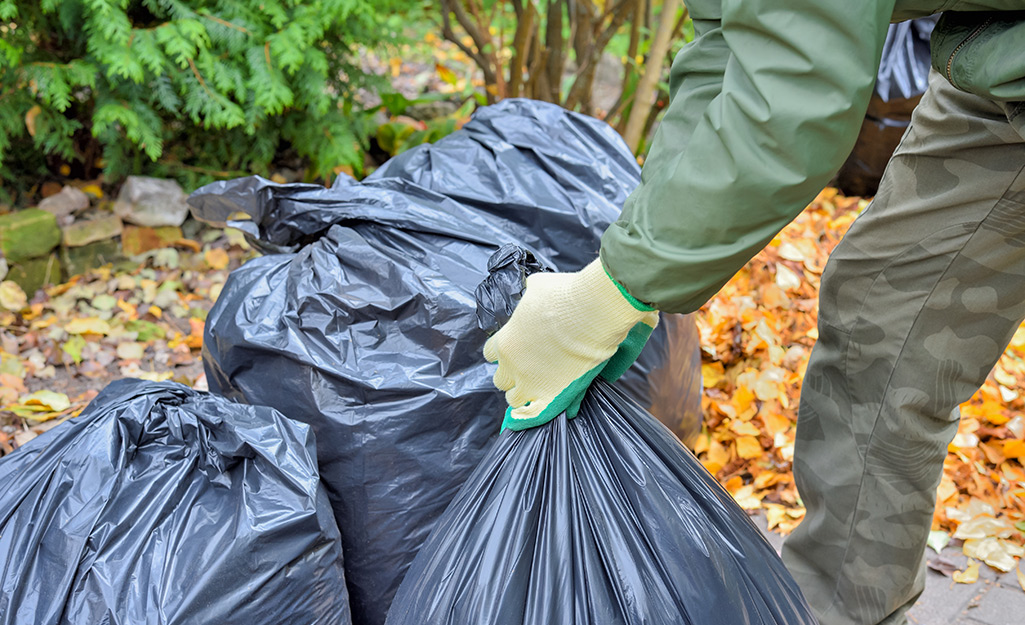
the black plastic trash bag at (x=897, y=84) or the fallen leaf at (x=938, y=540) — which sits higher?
the black plastic trash bag at (x=897, y=84)

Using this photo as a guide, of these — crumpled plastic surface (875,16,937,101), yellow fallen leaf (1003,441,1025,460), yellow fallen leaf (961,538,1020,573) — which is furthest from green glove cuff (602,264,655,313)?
crumpled plastic surface (875,16,937,101)

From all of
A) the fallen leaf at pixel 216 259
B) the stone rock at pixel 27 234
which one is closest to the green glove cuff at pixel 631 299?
the fallen leaf at pixel 216 259

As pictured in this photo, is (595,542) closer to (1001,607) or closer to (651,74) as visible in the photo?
(1001,607)

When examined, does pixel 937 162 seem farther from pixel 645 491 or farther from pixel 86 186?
pixel 86 186

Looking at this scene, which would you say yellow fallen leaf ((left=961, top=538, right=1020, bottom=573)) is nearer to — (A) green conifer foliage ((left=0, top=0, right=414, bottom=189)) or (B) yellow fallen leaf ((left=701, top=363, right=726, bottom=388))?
(B) yellow fallen leaf ((left=701, top=363, right=726, bottom=388))

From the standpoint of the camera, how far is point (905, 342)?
1.39 metres

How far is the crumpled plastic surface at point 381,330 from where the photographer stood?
1.53 meters

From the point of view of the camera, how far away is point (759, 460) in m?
2.22

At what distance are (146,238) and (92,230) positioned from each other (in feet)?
0.55

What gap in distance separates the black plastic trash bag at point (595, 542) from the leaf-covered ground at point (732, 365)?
93cm

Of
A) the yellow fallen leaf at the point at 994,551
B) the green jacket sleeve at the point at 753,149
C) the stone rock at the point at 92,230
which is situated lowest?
the yellow fallen leaf at the point at 994,551

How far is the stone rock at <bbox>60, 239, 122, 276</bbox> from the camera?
2785mm

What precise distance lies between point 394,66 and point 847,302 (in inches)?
161

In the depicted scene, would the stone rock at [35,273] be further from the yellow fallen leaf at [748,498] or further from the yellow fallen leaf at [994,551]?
the yellow fallen leaf at [994,551]
